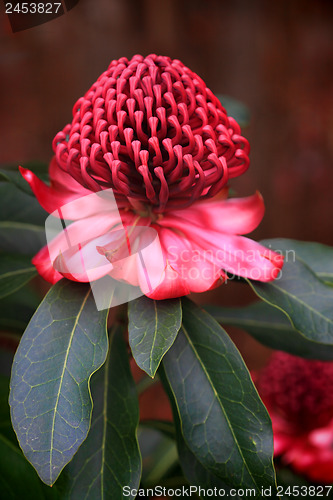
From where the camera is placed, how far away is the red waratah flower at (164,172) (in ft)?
1.49

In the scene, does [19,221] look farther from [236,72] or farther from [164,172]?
[236,72]

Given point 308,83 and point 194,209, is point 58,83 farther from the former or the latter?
point 308,83

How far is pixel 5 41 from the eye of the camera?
28.9 inches

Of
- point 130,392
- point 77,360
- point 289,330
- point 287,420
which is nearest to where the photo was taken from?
point 77,360

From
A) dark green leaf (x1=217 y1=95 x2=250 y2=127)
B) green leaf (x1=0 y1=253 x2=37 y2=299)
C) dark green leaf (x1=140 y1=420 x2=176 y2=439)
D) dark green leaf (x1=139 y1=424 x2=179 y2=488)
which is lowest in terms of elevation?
dark green leaf (x1=139 y1=424 x2=179 y2=488)

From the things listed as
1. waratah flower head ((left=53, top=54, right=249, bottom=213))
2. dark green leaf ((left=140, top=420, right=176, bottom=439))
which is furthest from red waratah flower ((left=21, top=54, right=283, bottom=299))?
dark green leaf ((left=140, top=420, right=176, bottom=439))

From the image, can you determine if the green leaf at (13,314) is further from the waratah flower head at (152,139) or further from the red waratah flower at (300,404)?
the red waratah flower at (300,404)

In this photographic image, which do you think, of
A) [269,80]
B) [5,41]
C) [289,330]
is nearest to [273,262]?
[289,330]

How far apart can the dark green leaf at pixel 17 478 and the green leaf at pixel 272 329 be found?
35cm

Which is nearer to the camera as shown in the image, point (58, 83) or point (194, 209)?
point (194, 209)

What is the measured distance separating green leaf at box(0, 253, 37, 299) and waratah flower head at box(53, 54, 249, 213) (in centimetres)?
17

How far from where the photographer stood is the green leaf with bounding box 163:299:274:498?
466 millimetres

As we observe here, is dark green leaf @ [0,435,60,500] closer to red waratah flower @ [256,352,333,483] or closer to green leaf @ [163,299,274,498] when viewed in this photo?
green leaf @ [163,299,274,498]

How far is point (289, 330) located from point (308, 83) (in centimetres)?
103
